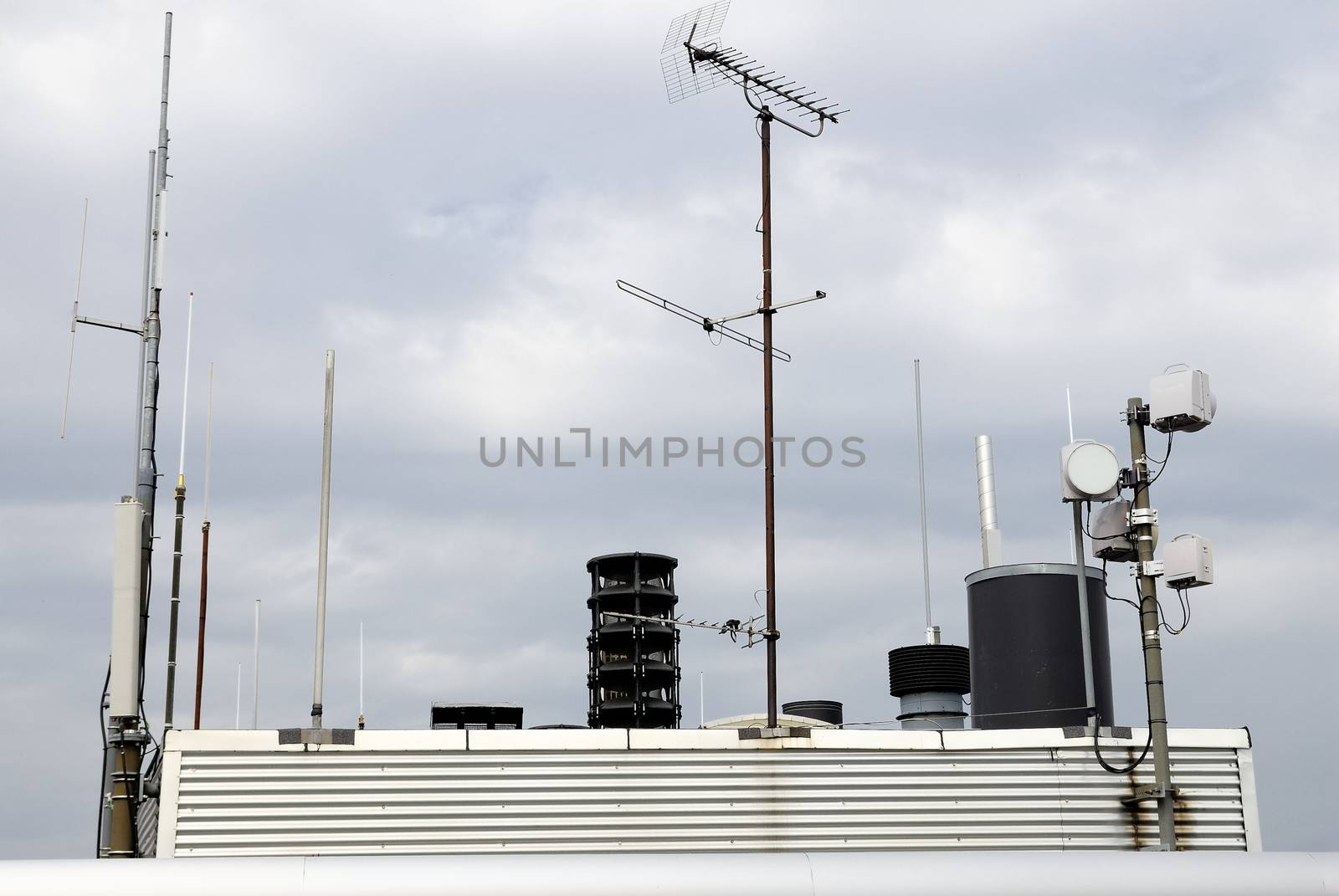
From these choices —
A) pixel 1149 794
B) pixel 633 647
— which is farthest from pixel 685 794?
pixel 633 647

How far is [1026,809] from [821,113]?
1197 centimetres

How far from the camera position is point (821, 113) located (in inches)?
969

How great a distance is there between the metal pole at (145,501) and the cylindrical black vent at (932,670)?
1663cm

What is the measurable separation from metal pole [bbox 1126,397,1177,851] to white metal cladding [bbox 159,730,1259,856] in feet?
2.17

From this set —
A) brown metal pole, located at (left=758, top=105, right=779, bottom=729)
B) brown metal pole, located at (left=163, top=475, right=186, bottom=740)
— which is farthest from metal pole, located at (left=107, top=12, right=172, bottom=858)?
brown metal pole, located at (left=758, top=105, right=779, bottom=729)

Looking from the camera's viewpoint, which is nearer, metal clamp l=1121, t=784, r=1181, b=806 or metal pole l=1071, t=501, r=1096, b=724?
metal clamp l=1121, t=784, r=1181, b=806

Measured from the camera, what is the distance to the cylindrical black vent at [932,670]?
31203mm

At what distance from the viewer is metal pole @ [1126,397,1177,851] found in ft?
61.5

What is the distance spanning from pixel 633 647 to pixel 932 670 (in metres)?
9.67

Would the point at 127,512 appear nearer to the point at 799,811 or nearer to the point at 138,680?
the point at 138,680

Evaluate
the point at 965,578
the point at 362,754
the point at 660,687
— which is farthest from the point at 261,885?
the point at 660,687

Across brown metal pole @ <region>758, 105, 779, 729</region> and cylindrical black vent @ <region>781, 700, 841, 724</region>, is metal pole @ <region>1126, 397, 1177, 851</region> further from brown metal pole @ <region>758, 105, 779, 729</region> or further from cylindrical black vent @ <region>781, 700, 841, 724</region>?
cylindrical black vent @ <region>781, 700, 841, 724</region>

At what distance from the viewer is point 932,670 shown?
102 ft

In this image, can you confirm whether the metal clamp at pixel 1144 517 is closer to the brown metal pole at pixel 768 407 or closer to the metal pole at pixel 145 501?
the brown metal pole at pixel 768 407
